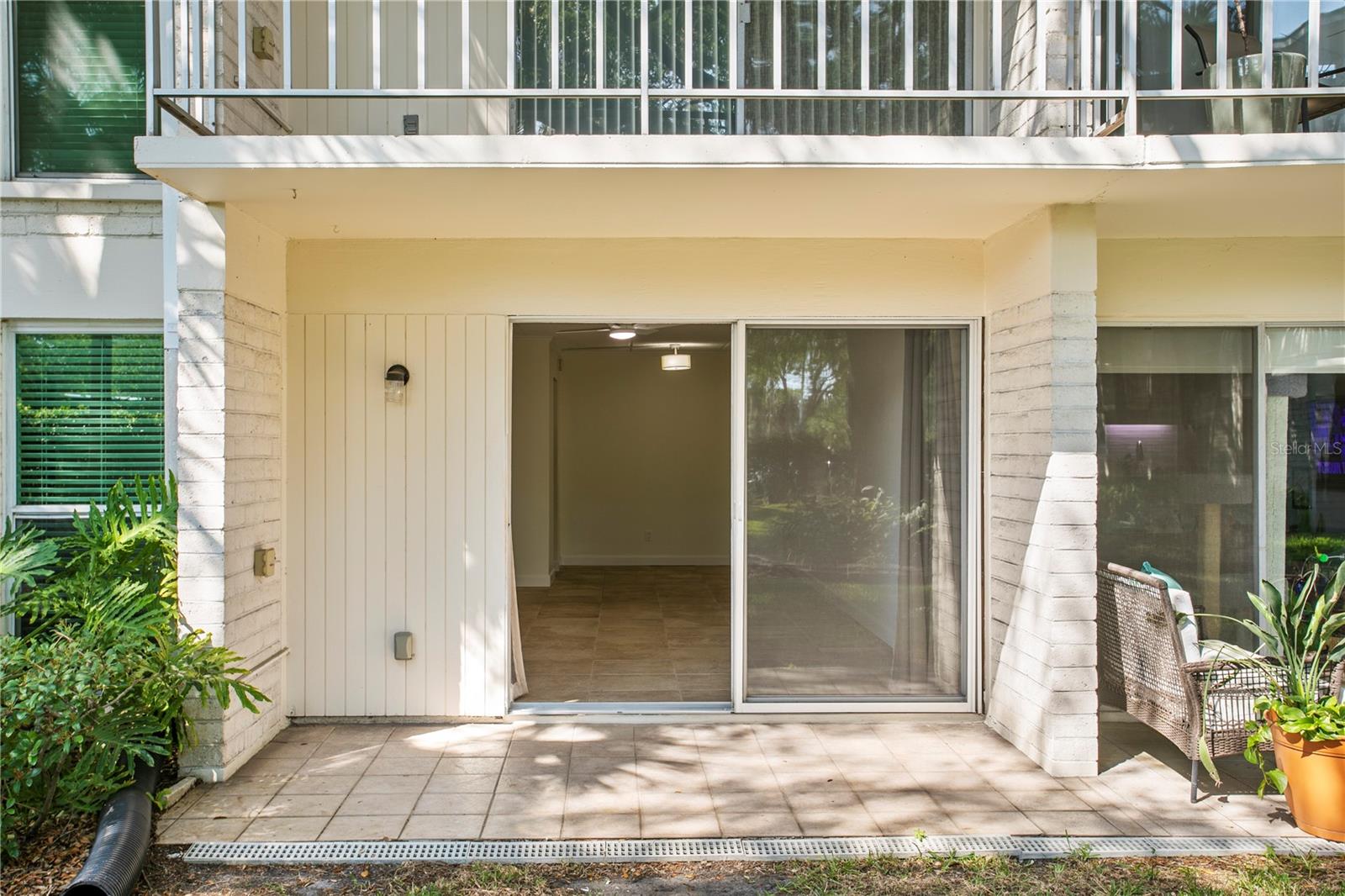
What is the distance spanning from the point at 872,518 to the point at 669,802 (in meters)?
1.79

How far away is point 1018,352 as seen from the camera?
416 centimetres

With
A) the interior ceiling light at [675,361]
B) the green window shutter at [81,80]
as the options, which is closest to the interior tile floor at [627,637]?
the interior ceiling light at [675,361]

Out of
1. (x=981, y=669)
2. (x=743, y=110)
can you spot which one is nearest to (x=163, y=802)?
(x=981, y=669)

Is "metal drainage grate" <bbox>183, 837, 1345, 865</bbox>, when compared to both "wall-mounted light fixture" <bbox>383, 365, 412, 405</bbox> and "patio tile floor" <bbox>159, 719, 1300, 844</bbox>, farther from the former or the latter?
"wall-mounted light fixture" <bbox>383, 365, 412, 405</bbox>

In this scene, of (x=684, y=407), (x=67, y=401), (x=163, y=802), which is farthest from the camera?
(x=684, y=407)

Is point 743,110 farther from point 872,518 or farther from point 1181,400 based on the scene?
point 1181,400

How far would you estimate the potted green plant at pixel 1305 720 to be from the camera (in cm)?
324

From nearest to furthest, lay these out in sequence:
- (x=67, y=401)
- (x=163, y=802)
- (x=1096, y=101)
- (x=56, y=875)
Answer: (x=56, y=875), (x=163, y=802), (x=1096, y=101), (x=67, y=401)

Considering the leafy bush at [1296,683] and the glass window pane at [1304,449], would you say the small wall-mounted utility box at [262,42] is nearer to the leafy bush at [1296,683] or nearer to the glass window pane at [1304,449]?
the leafy bush at [1296,683]

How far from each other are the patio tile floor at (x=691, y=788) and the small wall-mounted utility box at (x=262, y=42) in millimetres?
3186

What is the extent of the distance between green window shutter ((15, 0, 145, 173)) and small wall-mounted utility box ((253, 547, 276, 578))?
2.02 m

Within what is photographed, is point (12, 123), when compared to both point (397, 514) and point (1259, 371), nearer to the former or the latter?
point (397, 514)

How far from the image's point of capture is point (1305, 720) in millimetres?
3268

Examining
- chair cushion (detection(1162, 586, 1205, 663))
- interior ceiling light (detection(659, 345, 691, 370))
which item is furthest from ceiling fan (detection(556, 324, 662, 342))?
chair cushion (detection(1162, 586, 1205, 663))
